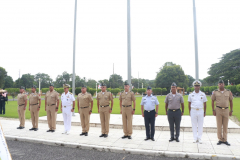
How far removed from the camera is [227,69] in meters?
50.3

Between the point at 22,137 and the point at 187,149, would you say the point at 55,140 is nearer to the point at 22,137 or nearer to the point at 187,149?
the point at 22,137

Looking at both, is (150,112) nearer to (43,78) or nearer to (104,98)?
(104,98)

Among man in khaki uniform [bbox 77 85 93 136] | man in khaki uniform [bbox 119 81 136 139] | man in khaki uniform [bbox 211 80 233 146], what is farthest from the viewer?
man in khaki uniform [bbox 77 85 93 136]

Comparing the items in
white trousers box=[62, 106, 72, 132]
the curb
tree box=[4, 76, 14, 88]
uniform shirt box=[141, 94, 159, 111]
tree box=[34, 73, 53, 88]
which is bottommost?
the curb

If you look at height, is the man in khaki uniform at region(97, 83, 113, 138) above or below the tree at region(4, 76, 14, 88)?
below

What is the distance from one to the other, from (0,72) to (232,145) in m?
59.3

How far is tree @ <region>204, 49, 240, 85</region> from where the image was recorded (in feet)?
157

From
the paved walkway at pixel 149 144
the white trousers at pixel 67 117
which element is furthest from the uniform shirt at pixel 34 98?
the white trousers at pixel 67 117

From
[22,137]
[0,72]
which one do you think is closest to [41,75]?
[0,72]

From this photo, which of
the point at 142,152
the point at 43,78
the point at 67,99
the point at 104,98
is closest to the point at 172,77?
the point at 43,78

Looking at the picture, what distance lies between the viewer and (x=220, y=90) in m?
5.63

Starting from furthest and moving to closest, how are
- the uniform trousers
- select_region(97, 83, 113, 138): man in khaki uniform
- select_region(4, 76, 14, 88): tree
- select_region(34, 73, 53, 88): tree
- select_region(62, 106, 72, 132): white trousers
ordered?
select_region(34, 73, 53, 88): tree
select_region(4, 76, 14, 88): tree
select_region(62, 106, 72, 132): white trousers
select_region(97, 83, 113, 138): man in khaki uniform
the uniform trousers

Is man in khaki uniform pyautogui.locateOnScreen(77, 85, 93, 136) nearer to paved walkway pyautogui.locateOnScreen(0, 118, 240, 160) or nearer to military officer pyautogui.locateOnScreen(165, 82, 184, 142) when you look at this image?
paved walkway pyautogui.locateOnScreen(0, 118, 240, 160)

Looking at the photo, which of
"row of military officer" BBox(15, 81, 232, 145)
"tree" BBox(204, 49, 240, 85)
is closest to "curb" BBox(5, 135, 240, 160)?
"row of military officer" BBox(15, 81, 232, 145)
